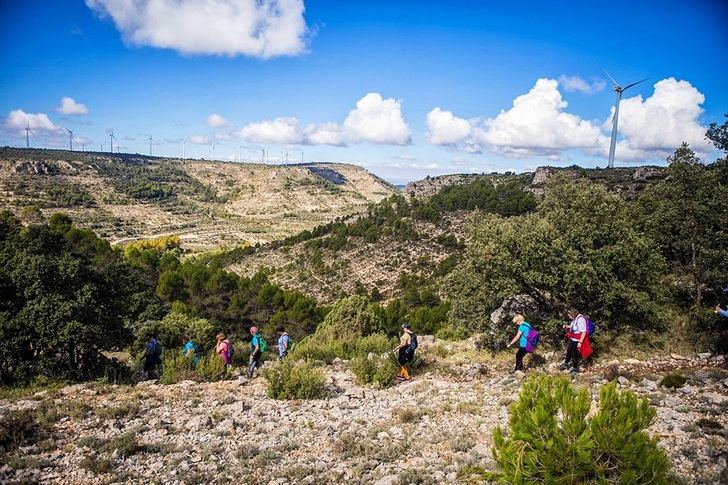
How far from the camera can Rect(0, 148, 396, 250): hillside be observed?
116 meters

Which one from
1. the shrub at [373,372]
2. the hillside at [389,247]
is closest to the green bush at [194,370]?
the shrub at [373,372]

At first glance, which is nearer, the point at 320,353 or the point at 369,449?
the point at 369,449

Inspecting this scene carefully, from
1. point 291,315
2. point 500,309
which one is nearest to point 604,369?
point 500,309

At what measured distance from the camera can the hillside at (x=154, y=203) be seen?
116 m

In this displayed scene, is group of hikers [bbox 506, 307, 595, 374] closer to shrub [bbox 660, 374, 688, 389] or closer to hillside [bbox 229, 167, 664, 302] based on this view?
shrub [bbox 660, 374, 688, 389]

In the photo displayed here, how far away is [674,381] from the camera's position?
10203 millimetres

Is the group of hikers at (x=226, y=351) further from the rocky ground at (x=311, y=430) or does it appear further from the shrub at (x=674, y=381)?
the shrub at (x=674, y=381)

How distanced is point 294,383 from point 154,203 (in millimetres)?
162749

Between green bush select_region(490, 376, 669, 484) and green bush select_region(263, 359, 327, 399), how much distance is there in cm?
644

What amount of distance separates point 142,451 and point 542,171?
88.3m

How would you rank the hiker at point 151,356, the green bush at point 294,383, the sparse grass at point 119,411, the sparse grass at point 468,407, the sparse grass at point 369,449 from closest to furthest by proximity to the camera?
the sparse grass at point 369,449 < the sparse grass at point 119,411 < the sparse grass at point 468,407 < the green bush at point 294,383 < the hiker at point 151,356

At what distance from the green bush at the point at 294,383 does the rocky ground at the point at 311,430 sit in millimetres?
336

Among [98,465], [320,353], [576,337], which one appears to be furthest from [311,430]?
[576,337]

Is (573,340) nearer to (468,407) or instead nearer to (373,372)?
(468,407)
